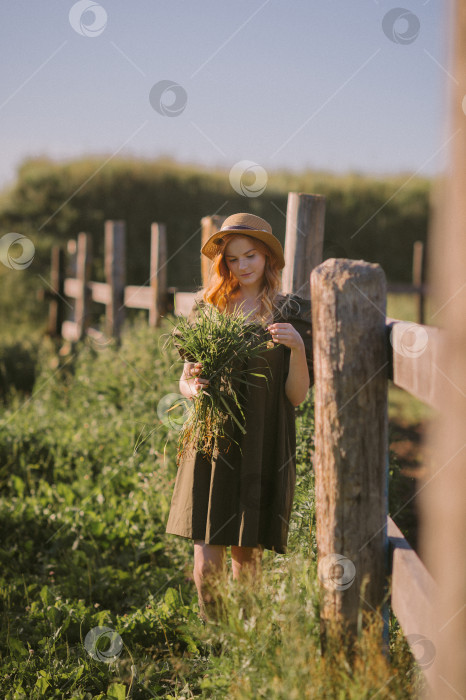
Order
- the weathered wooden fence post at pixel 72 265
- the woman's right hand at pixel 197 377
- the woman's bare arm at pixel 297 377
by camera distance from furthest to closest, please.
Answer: the weathered wooden fence post at pixel 72 265
the woman's bare arm at pixel 297 377
the woman's right hand at pixel 197 377

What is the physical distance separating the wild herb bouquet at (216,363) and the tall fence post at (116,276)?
6229mm

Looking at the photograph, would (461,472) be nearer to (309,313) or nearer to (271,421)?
(271,421)

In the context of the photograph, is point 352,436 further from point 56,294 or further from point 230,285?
point 56,294

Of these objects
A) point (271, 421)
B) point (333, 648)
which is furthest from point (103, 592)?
point (333, 648)

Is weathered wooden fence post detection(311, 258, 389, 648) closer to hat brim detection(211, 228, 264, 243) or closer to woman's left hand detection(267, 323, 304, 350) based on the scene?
woman's left hand detection(267, 323, 304, 350)

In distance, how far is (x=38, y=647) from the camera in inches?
121

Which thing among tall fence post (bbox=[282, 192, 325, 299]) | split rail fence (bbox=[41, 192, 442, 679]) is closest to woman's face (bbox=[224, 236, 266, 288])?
split rail fence (bbox=[41, 192, 442, 679])

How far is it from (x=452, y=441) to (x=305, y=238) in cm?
281

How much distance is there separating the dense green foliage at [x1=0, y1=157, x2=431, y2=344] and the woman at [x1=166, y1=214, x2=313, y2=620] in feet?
30.9

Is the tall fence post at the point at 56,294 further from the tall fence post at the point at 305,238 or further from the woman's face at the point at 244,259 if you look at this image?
the woman's face at the point at 244,259

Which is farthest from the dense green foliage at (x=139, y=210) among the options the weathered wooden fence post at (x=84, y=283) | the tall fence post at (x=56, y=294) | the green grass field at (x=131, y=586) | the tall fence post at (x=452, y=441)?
the tall fence post at (x=452, y=441)

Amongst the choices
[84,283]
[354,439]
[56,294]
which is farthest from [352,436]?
[56,294]

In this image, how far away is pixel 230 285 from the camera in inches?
117

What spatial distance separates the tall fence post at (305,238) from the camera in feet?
13.0
